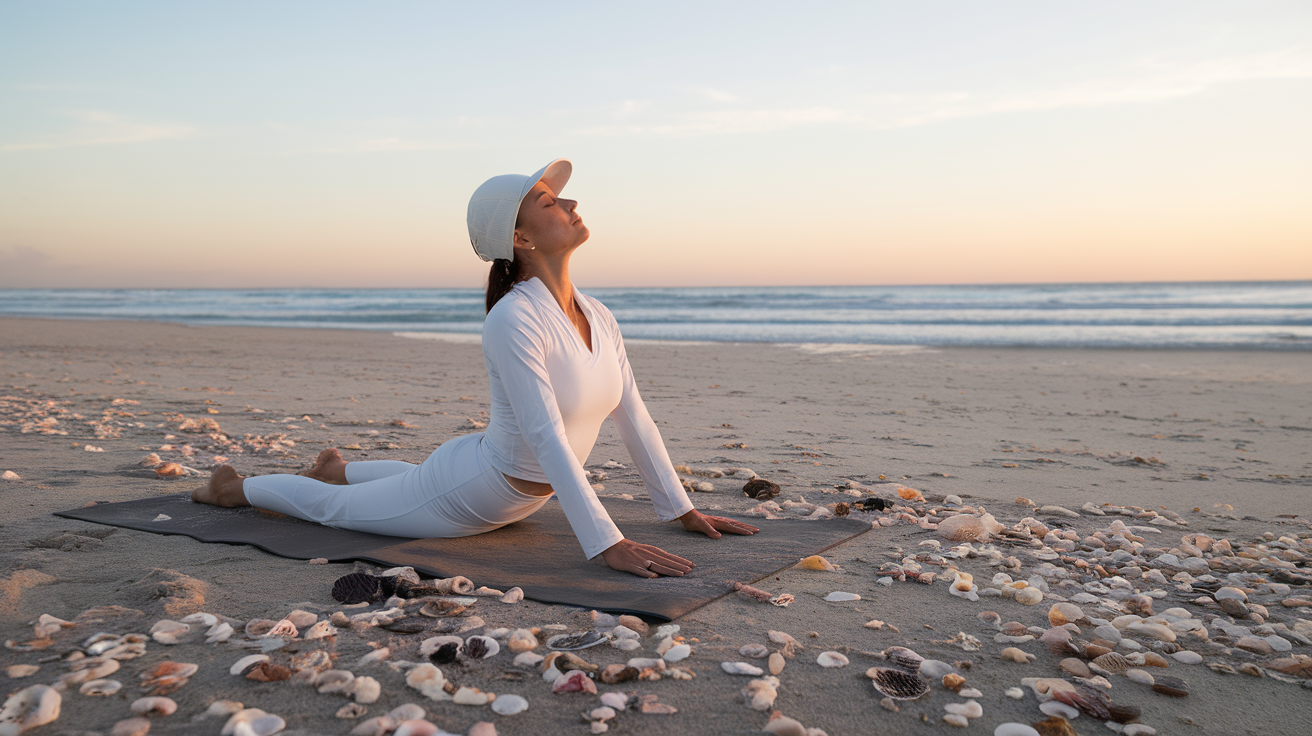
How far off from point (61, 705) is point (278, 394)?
7584 mm

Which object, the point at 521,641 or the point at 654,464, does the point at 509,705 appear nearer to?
the point at 521,641

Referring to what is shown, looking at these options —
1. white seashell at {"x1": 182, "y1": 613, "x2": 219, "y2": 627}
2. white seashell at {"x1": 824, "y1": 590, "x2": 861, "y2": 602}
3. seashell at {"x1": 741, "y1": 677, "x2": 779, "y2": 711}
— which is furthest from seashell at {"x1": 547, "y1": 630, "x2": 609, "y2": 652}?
white seashell at {"x1": 182, "y1": 613, "x2": 219, "y2": 627}

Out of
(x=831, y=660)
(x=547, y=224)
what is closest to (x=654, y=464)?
(x=547, y=224)

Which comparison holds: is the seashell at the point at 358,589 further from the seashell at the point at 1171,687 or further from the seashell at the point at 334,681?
the seashell at the point at 1171,687

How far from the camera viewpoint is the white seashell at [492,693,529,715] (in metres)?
2.03

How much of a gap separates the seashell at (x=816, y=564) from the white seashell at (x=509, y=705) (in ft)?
5.28

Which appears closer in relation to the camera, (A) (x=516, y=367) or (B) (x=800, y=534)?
(A) (x=516, y=367)

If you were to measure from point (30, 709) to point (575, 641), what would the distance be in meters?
1.39

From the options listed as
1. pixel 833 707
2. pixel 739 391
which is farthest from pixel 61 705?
pixel 739 391

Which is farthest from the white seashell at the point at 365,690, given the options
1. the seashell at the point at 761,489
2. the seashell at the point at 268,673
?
the seashell at the point at 761,489

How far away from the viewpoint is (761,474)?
5.44 metres

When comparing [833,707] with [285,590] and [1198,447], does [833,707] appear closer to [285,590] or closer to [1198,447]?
[285,590]

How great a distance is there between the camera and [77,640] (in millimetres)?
2340

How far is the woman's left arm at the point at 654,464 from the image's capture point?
3701 millimetres
